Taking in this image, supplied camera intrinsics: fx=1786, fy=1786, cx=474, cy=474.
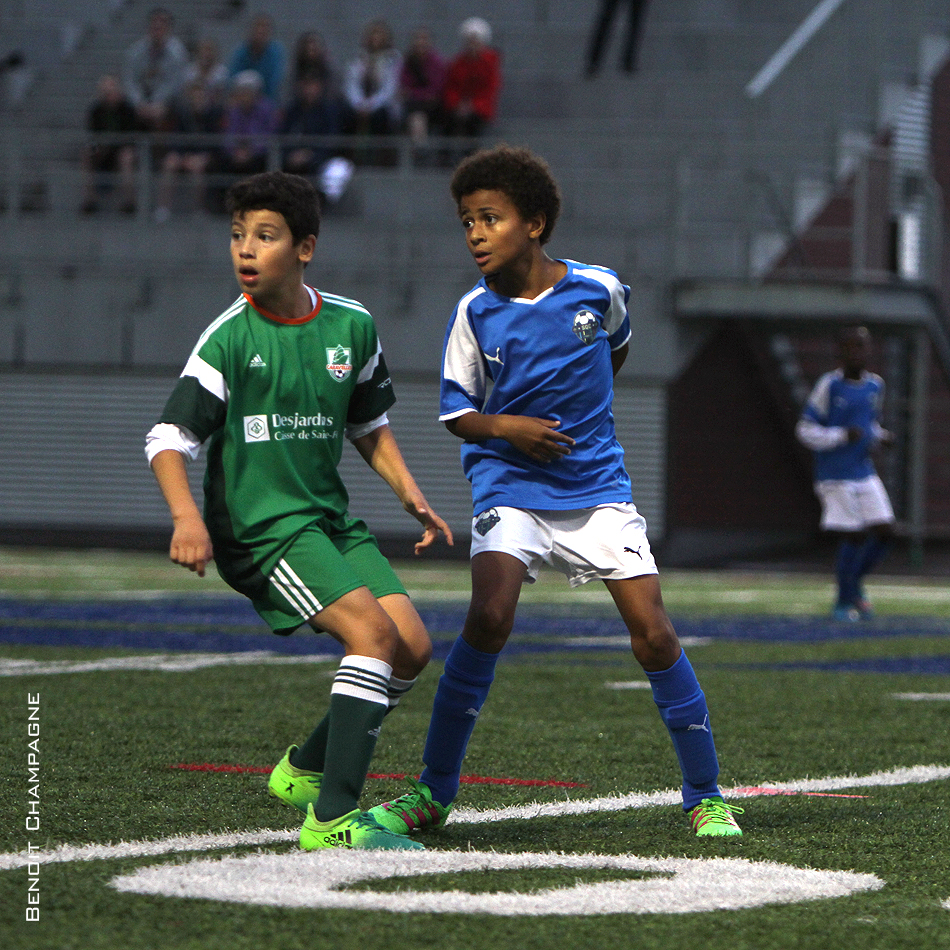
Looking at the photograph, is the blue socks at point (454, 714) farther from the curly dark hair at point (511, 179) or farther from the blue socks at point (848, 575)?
the blue socks at point (848, 575)

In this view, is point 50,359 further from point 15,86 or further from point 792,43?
point 792,43

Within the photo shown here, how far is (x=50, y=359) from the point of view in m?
21.0

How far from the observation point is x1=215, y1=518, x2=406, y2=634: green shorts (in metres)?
4.36

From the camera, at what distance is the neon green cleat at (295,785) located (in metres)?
4.70

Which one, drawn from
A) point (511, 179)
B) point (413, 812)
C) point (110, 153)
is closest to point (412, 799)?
point (413, 812)

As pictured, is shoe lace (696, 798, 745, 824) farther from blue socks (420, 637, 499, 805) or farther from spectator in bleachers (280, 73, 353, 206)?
spectator in bleachers (280, 73, 353, 206)

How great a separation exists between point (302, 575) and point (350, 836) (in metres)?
0.64

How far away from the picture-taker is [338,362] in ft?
15.0

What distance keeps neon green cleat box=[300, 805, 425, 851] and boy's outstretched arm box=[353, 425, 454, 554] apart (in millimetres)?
753

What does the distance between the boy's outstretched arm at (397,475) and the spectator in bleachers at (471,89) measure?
15.7m

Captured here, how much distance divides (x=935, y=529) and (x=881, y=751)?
55.3 ft

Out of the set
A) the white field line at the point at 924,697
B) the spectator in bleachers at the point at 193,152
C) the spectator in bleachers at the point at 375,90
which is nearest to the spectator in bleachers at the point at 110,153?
the spectator in bleachers at the point at 193,152

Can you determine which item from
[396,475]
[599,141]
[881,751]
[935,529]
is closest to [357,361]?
[396,475]

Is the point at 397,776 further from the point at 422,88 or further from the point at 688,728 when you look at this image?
the point at 422,88
